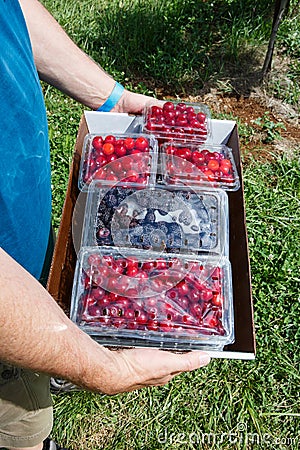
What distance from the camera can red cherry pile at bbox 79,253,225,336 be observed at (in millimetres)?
1257

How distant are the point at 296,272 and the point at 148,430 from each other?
99cm

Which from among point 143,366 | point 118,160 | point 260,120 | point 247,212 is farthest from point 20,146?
point 260,120

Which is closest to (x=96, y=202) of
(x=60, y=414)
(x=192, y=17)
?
(x=60, y=414)

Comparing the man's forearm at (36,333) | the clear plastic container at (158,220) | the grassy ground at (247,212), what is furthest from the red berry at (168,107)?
the man's forearm at (36,333)

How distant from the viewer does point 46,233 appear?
1430 millimetres

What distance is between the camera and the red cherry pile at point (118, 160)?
1.55 metres

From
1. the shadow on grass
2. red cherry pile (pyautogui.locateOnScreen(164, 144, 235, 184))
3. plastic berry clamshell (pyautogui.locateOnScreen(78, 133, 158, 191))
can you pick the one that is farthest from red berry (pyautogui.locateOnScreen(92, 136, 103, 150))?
the shadow on grass

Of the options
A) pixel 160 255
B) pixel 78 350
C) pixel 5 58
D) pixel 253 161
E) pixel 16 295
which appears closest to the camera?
pixel 16 295

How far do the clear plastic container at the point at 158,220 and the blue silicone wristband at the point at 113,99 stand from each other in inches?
15.8

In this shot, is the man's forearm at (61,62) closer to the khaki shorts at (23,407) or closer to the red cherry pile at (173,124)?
the red cherry pile at (173,124)

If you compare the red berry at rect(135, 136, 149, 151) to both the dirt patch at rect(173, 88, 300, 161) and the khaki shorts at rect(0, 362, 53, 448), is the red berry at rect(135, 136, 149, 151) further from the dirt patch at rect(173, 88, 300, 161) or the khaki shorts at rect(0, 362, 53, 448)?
the dirt patch at rect(173, 88, 300, 161)

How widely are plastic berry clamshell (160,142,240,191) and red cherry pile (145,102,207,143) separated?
0.04 metres

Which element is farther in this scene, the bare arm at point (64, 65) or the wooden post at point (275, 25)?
the wooden post at point (275, 25)

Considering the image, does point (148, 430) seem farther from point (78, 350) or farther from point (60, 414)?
point (78, 350)
